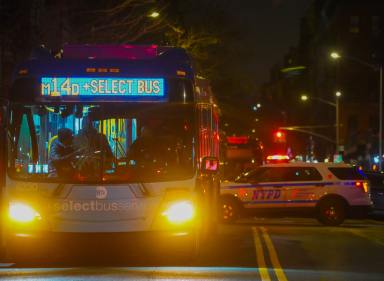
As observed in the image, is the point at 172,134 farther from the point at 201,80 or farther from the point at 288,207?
the point at 288,207

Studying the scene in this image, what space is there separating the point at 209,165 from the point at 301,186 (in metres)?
11.1

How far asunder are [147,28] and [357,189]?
1365cm

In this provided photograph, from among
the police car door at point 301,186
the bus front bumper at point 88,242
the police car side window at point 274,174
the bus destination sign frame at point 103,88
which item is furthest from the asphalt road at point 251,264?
the police car side window at point 274,174

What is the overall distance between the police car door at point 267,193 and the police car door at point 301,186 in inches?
6.8

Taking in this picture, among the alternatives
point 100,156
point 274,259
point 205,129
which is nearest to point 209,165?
point 205,129

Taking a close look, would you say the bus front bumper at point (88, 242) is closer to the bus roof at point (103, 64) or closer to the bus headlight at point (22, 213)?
the bus headlight at point (22, 213)

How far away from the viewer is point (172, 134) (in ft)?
35.5

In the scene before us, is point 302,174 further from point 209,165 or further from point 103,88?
point 103,88

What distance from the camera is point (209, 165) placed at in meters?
11.2

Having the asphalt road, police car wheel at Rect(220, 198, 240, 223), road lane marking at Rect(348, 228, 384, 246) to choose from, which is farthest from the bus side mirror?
police car wheel at Rect(220, 198, 240, 223)

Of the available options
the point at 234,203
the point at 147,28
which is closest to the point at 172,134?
the point at 234,203

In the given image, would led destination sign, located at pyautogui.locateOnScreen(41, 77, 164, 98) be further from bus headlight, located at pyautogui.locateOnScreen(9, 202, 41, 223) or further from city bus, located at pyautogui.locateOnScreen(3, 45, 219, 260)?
bus headlight, located at pyautogui.locateOnScreen(9, 202, 41, 223)

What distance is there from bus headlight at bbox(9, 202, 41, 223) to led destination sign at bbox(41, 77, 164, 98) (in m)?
1.61

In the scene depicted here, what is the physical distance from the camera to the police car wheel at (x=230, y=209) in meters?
22.1
